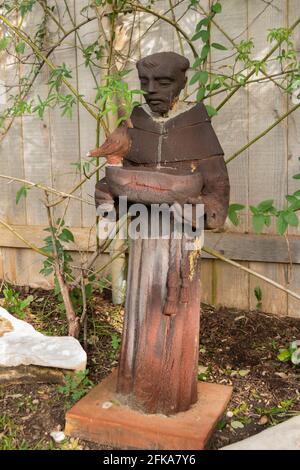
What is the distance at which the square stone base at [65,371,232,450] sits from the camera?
2139 mm

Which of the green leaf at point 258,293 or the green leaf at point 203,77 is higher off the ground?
the green leaf at point 203,77

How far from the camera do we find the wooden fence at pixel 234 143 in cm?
329

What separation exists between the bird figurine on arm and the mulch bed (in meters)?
1.19

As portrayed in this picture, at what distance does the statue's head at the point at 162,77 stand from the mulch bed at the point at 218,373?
145 cm

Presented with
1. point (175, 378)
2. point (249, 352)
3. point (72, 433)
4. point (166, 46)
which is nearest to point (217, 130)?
point (166, 46)

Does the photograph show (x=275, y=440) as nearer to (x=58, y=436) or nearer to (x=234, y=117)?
(x=58, y=436)

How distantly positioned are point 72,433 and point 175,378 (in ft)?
1.64

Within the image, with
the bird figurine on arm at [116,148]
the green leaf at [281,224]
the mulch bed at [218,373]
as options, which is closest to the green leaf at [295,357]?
the mulch bed at [218,373]

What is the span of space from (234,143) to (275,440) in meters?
1.88

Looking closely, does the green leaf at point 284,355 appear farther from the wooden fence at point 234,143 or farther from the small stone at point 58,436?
the small stone at point 58,436

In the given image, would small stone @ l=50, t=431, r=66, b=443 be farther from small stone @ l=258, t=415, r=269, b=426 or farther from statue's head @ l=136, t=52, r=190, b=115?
statue's head @ l=136, t=52, r=190, b=115

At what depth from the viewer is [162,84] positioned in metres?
2.15
